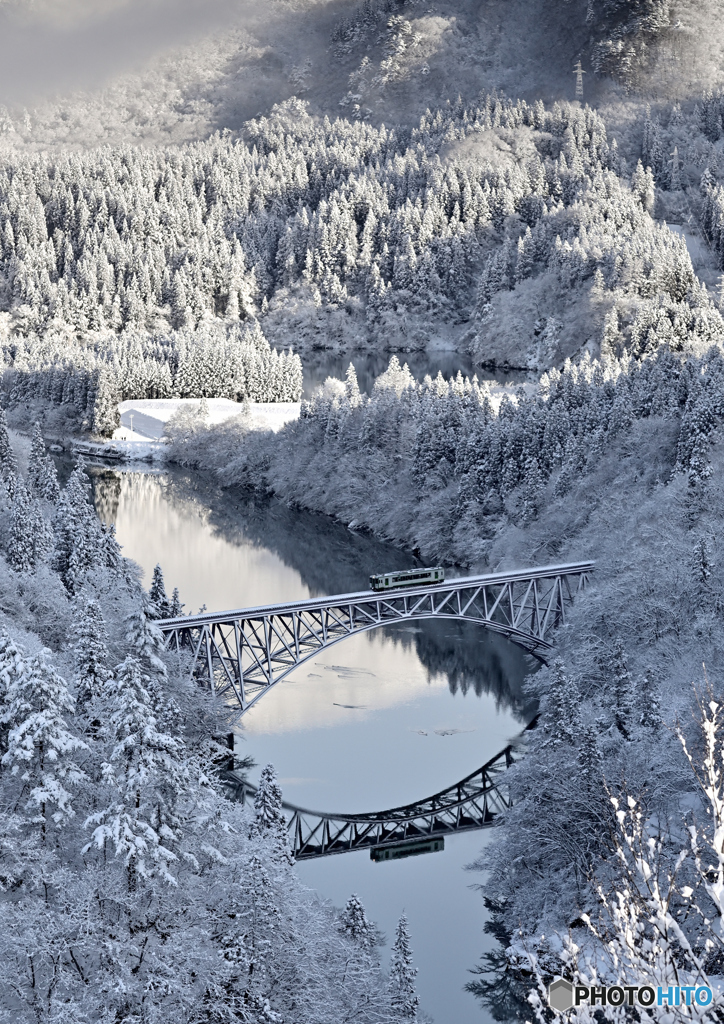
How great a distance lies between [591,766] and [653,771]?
8.95ft

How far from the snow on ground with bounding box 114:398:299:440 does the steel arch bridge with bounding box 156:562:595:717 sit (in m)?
79.0

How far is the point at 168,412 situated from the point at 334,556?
6391 centimetres

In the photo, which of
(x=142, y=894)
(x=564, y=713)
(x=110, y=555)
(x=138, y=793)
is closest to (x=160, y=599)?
(x=110, y=555)

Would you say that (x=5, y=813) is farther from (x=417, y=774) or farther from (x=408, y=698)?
(x=408, y=698)

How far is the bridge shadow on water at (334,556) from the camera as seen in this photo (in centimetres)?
6912

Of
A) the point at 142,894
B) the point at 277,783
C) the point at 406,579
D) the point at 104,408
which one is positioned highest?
the point at 104,408

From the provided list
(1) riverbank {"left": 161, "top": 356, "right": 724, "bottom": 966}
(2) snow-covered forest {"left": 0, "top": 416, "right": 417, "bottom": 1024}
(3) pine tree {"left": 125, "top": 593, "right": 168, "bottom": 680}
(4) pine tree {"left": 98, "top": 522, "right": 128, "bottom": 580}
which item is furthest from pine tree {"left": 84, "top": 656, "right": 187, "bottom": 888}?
(4) pine tree {"left": 98, "top": 522, "right": 128, "bottom": 580}

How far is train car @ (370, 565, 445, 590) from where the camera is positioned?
195 ft

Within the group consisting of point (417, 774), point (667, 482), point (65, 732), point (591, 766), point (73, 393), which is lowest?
point (417, 774)

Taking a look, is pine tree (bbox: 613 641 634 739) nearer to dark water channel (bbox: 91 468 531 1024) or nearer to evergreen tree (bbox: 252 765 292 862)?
dark water channel (bbox: 91 468 531 1024)

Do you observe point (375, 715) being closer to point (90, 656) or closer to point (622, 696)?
point (622, 696)

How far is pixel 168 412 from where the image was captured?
156750 mm

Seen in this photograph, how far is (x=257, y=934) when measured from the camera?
102 feet

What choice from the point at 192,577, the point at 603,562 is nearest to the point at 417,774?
the point at 603,562
